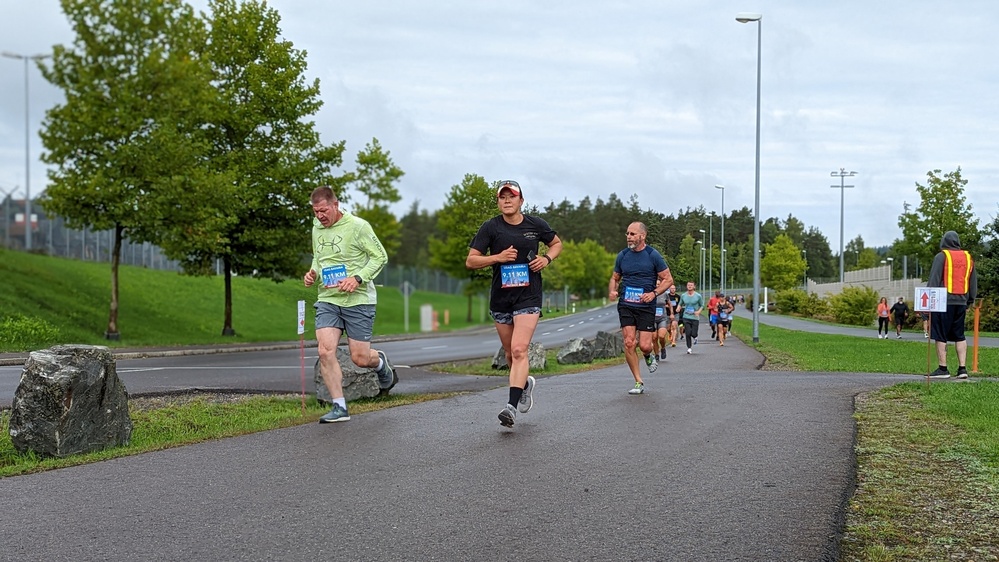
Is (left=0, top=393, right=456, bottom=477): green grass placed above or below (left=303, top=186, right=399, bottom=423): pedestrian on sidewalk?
below

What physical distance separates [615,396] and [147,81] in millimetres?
20899

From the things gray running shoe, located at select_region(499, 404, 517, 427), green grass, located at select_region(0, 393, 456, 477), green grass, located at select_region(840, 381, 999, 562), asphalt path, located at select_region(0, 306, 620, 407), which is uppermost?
gray running shoe, located at select_region(499, 404, 517, 427)

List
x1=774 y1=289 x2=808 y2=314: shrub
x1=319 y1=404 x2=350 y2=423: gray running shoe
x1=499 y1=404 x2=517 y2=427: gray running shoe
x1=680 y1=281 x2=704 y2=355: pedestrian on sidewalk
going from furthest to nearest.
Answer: x1=774 y1=289 x2=808 y2=314: shrub → x1=680 y1=281 x2=704 y2=355: pedestrian on sidewalk → x1=319 y1=404 x2=350 y2=423: gray running shoe → x1=499 y1=404 x2=517 y2=427: gray running shoe

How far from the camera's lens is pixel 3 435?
8.42 metres

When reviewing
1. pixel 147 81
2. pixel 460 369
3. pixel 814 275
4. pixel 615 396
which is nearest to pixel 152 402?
pixel 615 396

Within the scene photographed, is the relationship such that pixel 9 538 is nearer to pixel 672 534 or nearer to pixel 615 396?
pixel 672 534

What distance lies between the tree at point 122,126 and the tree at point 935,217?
41.9 meters

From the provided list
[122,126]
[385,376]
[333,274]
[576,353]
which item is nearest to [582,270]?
[122,126]

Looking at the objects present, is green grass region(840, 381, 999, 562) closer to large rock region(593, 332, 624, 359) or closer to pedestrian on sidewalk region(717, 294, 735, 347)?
large rock region(593, 332, 624, 359)

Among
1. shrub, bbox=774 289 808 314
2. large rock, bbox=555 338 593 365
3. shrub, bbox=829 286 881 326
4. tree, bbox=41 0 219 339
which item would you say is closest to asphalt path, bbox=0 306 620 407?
large rock, bbox=555 338 593 365

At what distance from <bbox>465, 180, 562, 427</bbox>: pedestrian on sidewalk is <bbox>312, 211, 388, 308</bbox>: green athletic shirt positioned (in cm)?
106

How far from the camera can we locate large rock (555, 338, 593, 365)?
19.9 meters

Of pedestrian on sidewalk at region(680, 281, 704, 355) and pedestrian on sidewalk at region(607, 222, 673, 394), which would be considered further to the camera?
pedestrian on sidewalk at region(680, 281, 704, 355)

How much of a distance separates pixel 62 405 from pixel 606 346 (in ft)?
52.2
